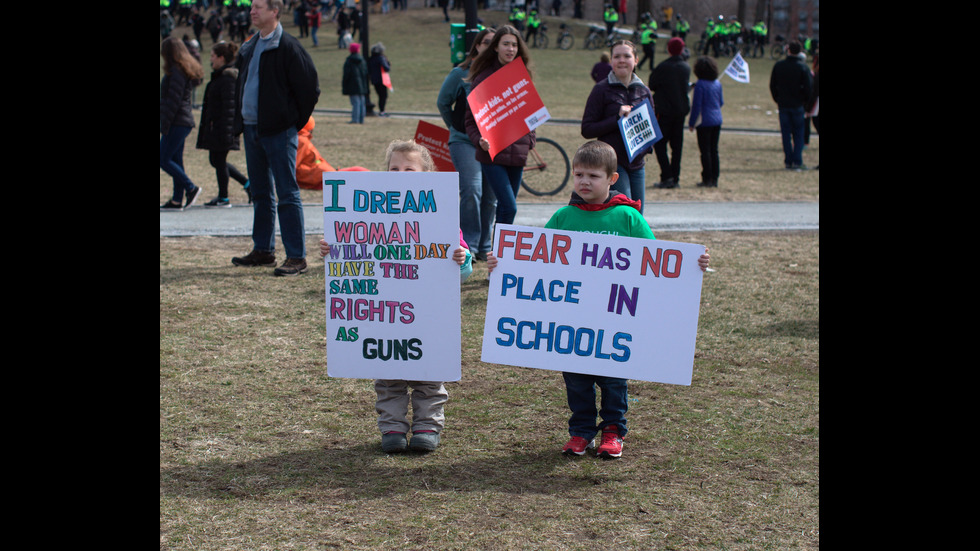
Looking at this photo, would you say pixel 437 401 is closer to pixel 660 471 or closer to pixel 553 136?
pixel 660 471

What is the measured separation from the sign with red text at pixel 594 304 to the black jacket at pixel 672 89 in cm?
902

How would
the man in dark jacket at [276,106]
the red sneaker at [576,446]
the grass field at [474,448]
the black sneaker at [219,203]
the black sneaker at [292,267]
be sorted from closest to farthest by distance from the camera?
1. the grass field at [474,448]
2. the red sneaker at [576,446]
3. the man in dark jacket at [276,106]
4. the black sneaker at [292,267]
5. the black sneaker at [219,203]

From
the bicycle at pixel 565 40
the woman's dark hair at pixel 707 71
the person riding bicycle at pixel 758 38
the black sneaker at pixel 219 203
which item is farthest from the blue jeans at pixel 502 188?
the person riding bicycle at pixel 758 38

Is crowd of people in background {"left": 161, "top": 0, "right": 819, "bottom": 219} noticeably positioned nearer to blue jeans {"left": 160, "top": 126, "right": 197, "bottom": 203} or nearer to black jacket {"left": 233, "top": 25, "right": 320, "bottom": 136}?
blue jeans {"left": 160, "top": 126, "right": 197, "bottom": 203}

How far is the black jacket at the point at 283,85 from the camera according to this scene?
24.7 feet

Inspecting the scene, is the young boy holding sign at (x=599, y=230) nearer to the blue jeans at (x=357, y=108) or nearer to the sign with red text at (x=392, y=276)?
the sign with red text at (x=392, y=276)

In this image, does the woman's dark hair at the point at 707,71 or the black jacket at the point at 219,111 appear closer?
the black jacket at the point at 219,111

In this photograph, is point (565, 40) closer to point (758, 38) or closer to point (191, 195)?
point (758, 38)

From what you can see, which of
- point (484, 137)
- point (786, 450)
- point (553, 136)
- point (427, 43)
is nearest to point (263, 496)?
point (786, 450)

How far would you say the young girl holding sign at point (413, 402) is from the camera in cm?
437

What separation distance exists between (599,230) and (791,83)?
1233 cm

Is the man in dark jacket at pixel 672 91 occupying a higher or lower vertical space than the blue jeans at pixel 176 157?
higher

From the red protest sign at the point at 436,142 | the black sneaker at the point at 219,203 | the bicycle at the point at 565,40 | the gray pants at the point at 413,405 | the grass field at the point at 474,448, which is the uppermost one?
the bicycle at the point at 565,40

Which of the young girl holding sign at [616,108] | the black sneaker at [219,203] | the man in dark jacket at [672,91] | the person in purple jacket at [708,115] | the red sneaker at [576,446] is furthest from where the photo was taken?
the person in purple jacket at [708,115]
